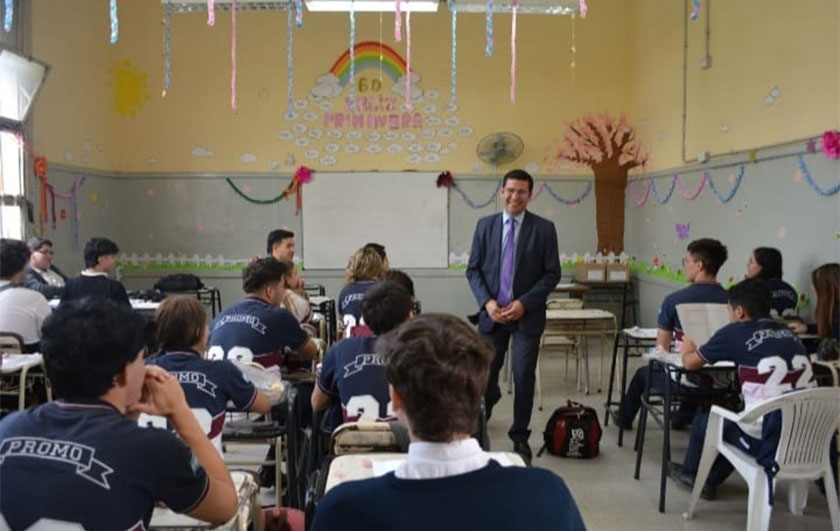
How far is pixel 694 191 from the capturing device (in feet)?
20.4

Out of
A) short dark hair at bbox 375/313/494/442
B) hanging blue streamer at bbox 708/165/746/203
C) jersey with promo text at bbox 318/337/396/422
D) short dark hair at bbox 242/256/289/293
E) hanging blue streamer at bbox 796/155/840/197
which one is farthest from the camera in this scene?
hanging blue streamer at bbox 708/165/746/203

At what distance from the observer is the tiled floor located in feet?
10.3

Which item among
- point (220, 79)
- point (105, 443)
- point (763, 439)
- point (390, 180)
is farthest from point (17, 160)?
point (763, 439)

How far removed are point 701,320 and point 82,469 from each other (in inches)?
129

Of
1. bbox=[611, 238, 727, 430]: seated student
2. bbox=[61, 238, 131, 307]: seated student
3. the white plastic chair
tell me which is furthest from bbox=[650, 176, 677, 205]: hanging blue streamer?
bbox=[61, 238, 131, 307]: seated student

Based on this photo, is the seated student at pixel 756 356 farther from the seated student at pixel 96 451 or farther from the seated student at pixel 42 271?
the seated student at pixel 42 271

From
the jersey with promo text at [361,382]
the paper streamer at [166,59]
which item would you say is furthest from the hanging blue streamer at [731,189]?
the paper streamer at [166,59]

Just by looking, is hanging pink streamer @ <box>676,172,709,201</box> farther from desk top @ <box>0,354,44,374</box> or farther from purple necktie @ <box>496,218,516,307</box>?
desk top @ <box>0,354,44,374</box>

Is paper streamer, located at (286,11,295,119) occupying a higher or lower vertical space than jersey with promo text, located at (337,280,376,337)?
higher

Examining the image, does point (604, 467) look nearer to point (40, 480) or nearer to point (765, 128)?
point (765, 128)

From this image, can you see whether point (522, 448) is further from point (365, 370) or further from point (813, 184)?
point (813, 184)

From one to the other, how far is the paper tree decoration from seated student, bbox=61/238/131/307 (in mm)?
4984

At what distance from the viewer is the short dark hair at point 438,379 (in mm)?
1182

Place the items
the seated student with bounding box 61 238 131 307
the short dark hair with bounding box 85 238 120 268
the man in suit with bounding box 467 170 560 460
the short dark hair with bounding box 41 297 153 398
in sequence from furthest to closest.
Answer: the short dark hair with bounding box 85 238 120 268 → the seated student with bounding box 61 238 131 307 → the man in suit with bounding box 467 170 560 460 → the short dark hair with bounding box 41 297 153 398
